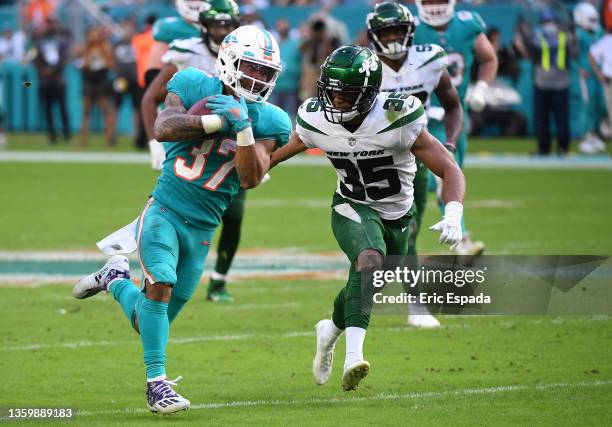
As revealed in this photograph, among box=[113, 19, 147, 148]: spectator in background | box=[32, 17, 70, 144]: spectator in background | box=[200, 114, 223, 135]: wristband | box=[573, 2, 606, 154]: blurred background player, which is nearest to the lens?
box=[200, 114, 223, 135]: wristband

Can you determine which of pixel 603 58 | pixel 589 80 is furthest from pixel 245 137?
pixel 589 80

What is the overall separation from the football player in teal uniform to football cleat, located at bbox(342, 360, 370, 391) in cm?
77

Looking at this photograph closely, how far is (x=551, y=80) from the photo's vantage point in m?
19.6

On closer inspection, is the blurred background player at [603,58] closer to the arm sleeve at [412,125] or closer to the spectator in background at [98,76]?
the spectator in background at [98,76]

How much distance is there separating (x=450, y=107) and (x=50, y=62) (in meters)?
16.1

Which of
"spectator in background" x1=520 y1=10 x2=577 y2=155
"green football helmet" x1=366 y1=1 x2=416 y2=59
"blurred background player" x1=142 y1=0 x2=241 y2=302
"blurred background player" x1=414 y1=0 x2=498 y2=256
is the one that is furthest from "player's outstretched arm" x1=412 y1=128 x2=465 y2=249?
"spectator in background" x1=520 y1=10 x2=577 y2=155

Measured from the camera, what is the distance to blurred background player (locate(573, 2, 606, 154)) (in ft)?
66.8

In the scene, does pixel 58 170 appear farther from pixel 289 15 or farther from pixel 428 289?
pixel 428 289

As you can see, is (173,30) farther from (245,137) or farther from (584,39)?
(584,39)

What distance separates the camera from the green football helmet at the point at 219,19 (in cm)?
867

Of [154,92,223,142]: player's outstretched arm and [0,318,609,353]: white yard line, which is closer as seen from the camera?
[154,92,223,142]: player's outstretched arm

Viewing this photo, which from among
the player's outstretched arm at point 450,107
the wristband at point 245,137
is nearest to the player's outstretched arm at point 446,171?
the wristband at point 245,137

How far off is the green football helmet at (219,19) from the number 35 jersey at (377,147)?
2.55 m

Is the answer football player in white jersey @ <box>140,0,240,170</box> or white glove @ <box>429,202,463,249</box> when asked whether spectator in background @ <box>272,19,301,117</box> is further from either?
white glove @ <box>429,202,463,249</box>
